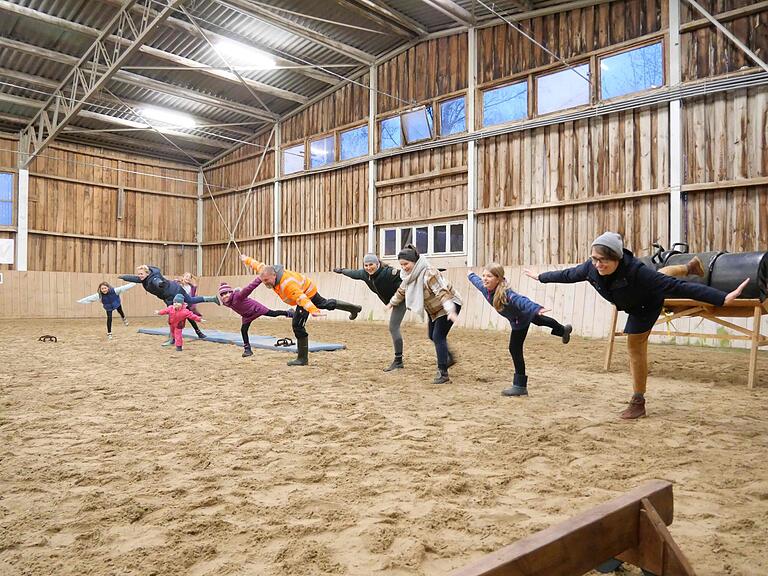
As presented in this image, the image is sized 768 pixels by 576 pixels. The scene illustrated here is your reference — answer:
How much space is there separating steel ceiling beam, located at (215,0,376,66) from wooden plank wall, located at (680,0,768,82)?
8.72m

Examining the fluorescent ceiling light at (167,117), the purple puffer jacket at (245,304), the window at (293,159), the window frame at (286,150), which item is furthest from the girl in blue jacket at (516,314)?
the fluorescent ceiling light at (167,117)

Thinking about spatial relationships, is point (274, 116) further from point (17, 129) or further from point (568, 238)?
point (568, 238)

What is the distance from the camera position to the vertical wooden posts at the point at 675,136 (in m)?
10.8

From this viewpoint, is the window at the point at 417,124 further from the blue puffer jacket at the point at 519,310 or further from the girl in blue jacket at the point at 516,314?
the blue puffer jacket at the point at 519,310

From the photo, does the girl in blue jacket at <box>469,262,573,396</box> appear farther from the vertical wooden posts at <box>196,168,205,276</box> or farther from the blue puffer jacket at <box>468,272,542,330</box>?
the vertical wooden posts at <box>196,168,205,276</box>

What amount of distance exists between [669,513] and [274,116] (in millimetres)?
19894

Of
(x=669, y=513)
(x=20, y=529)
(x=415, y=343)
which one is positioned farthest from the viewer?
(x=415, y=343)

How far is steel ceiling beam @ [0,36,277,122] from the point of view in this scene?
14.5 meters

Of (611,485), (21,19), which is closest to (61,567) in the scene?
(611,485)

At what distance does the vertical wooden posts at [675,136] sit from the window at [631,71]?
322mm

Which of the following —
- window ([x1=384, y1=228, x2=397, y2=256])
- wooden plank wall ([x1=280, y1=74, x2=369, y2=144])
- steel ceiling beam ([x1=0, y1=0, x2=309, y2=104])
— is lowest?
window ([x1=384, y1=228, x2=397, y2=256])

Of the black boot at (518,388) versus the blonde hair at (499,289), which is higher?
the blonde hair at (499,289)

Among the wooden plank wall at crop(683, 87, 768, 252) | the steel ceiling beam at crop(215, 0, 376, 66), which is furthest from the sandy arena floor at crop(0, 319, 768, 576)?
the steel ceiling beam at crop(215, 0, 376, 66)

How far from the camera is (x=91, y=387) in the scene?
19.0 ft
